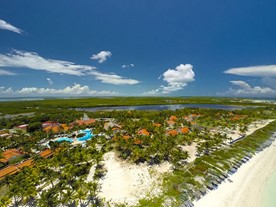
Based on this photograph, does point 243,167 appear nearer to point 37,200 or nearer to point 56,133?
point 37,200

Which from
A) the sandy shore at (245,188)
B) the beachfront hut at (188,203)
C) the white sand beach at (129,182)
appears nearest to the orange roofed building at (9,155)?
the white sand beach at (129,182)

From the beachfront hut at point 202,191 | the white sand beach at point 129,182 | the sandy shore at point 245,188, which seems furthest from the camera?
the beachfront hut at point 202,191

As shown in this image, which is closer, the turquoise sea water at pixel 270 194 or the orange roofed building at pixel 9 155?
the turquoise sea water at pixel 270 194

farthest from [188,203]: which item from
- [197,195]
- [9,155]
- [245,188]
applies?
[9,155]

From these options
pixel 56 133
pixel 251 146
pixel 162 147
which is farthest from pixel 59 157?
pixel 251 146

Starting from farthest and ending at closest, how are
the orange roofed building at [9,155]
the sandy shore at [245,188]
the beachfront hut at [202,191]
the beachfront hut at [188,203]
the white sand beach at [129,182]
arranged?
the orange roofed building at [9,155] → the beachfront hut at [202,191] → the white sand beach at [129,182] → the sandy shore at [245,188] → the beachfront hut at [188,203]

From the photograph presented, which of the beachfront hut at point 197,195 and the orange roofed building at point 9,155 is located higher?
the orange roofed building at point 9,155

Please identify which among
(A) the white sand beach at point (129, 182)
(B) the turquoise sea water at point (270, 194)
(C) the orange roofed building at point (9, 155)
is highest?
(C) the orange roofed building at point (9, 155)

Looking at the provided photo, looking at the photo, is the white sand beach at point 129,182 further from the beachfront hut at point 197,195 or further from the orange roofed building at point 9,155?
the orange roofed building at point 9,155
